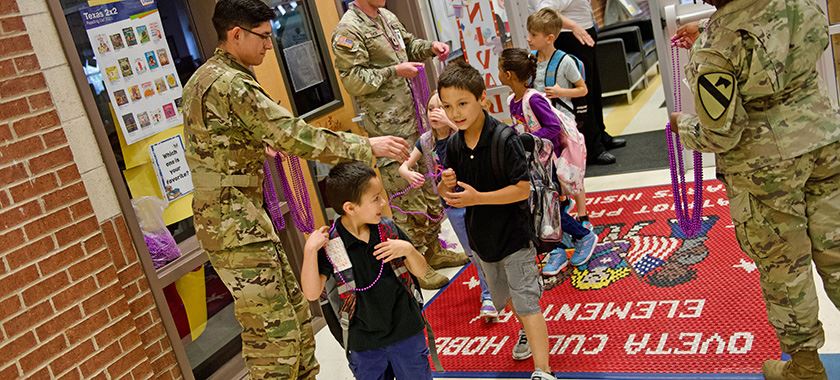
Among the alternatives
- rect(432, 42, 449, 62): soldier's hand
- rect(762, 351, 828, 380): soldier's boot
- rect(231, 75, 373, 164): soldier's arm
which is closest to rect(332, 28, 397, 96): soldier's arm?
rect(432, 42, 449, 62): soldier's hand

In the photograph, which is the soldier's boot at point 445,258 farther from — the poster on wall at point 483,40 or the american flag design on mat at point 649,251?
the poster on wall at point 483,40

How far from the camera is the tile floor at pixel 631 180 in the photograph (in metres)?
3.17

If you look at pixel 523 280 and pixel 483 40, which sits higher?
pixel 483 40

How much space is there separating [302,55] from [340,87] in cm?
40

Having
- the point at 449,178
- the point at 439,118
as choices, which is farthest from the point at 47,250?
the point at 439,118

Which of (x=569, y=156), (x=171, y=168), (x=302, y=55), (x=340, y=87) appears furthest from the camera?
(x=340, y=87)

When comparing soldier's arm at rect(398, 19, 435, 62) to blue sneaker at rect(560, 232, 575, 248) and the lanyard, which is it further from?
blue sneaker at rect(560, 232, 575, 248)

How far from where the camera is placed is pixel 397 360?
2.76 metres

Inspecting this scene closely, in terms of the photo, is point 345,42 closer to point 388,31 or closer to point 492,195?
point 388,31

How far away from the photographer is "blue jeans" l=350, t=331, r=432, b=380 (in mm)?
2746

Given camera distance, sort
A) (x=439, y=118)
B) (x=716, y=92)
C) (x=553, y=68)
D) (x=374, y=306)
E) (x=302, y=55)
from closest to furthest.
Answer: (x=716, y=92)
(x=374, y=306)
(x=439, y=118)
(x=553, y=68)
(x=302, y=55)

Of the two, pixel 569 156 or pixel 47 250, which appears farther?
pixel 569 156

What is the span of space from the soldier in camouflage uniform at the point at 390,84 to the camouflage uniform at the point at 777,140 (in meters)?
2.22

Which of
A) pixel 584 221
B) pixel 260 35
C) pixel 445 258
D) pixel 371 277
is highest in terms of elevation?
pixel 260 35
